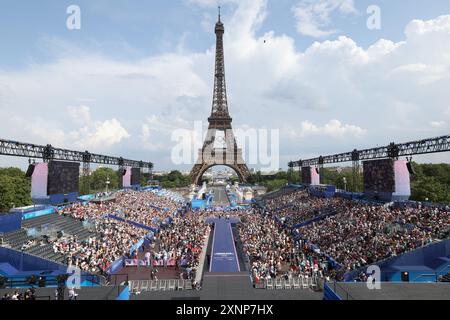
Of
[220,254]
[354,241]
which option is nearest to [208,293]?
[220,254]

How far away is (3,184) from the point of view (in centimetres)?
4812

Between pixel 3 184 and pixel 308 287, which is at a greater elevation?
pixel 3 184

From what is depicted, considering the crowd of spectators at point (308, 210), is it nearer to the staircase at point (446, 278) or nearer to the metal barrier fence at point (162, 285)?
the staircase at point (446, 278)

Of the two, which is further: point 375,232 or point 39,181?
point 39,181

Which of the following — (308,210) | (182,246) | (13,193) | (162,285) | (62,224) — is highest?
(13,193)

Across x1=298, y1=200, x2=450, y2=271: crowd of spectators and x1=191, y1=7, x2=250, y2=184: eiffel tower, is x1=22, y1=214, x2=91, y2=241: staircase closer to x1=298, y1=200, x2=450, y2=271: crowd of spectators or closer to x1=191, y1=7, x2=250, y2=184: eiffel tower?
x1=298, y1=200, x2=450, y2=271: crowd of spectators

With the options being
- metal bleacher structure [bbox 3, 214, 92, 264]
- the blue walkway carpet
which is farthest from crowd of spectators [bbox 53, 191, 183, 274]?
the blue walkway carpet

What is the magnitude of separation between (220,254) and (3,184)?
42.1 meters

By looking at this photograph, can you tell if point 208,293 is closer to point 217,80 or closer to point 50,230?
point 50,230

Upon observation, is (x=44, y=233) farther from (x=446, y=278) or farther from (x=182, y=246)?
(x=446, y=278)

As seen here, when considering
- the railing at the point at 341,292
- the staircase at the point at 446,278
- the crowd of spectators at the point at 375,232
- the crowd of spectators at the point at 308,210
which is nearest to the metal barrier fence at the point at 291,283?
the crowd of spectators at the point at 375,232

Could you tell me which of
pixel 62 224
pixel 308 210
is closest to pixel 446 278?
pixel 308 210
